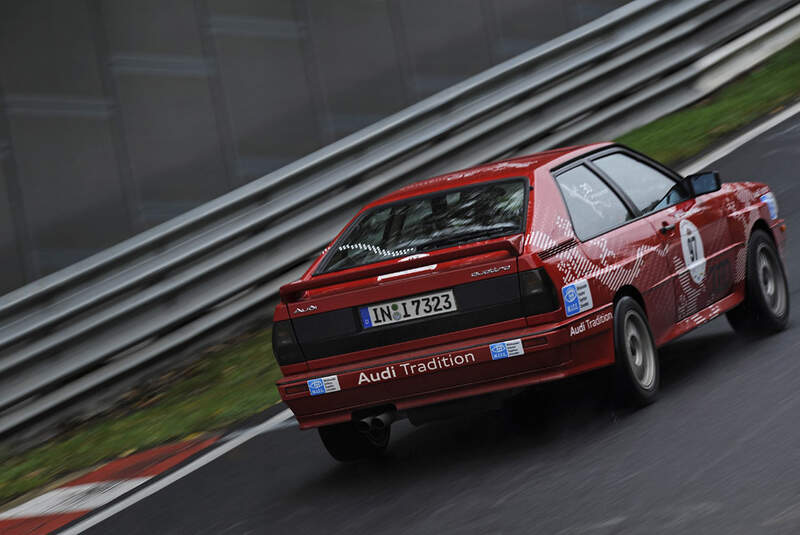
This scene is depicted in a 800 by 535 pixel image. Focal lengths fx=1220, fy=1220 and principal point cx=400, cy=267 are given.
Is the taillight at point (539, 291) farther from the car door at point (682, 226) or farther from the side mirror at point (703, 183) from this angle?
the side mirror at point (703, 183)

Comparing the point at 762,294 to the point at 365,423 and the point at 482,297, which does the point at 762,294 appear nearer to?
the point at 482,297

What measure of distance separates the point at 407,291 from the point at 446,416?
0.63 metres

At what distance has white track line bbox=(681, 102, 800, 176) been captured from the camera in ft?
40.6

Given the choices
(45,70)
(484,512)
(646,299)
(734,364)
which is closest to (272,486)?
(484,512)

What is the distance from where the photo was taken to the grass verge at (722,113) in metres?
13.2

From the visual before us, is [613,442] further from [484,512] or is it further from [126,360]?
[126,360]

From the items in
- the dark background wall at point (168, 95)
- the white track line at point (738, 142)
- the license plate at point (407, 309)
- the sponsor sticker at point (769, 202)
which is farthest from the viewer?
the white track line at point (738, 142)

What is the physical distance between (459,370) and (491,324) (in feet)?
0.86

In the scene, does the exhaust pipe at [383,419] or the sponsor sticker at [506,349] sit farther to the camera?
the exhaust pipe at [383,419]

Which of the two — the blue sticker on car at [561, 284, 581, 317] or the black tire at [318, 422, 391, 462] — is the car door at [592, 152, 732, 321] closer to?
Result: the blue sticker on car at [561, 284, 581, 317]

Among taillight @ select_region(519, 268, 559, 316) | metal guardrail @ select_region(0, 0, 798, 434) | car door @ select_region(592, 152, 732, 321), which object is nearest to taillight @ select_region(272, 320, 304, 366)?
taillight @ select_region(519, 268, 559, 316)

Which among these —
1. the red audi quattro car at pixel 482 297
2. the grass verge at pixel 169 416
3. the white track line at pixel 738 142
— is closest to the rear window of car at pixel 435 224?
the red audi quattro car at pixel 482 297

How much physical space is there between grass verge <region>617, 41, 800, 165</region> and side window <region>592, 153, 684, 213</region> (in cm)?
565

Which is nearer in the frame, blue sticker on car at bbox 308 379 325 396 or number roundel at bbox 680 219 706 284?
blue sticker on car at bbox 308 379 325 396
